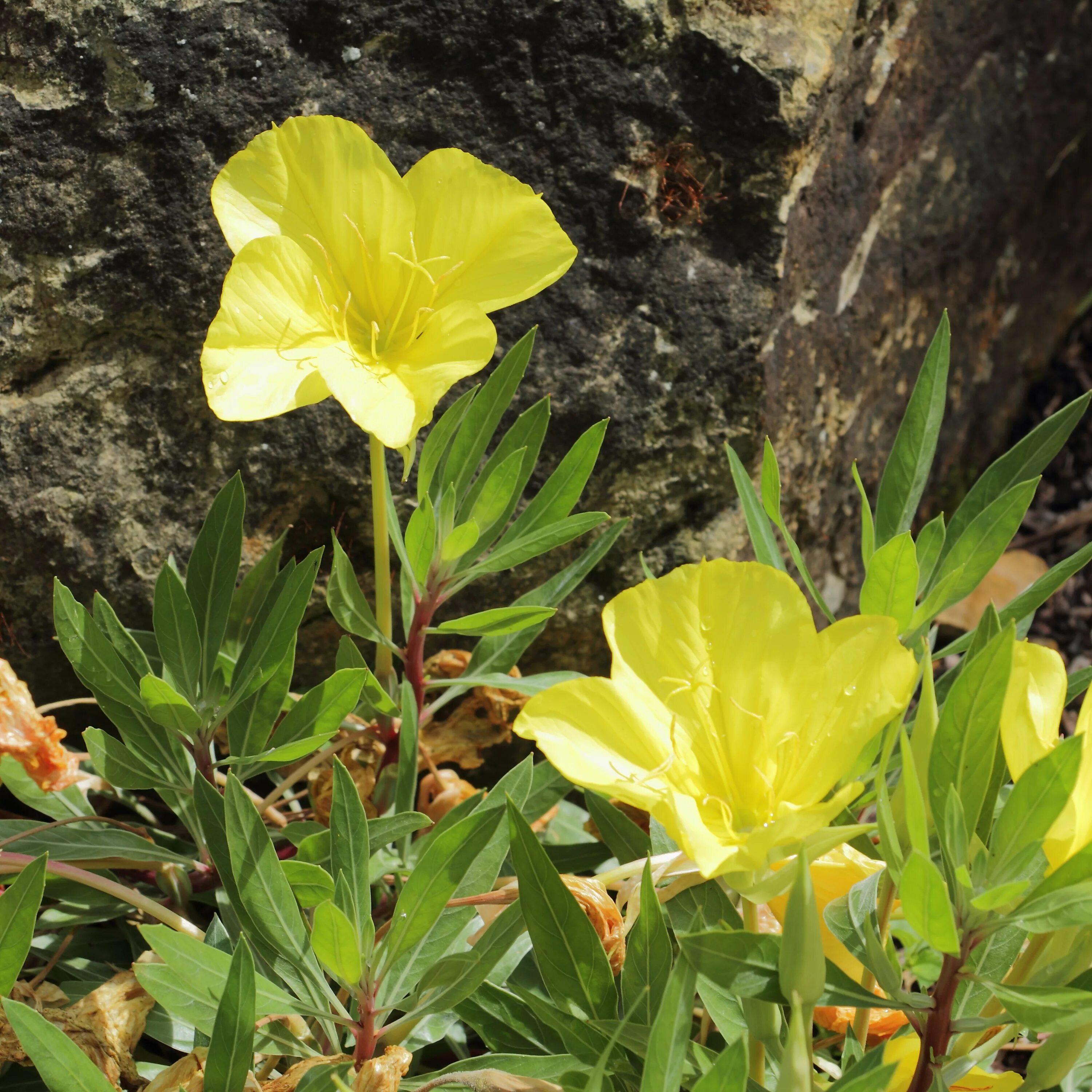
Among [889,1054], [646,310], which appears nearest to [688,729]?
[889,1054]

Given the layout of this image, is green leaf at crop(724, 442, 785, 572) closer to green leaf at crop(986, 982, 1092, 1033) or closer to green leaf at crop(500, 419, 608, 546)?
green leaf at crop(500, 419, 608, 546)

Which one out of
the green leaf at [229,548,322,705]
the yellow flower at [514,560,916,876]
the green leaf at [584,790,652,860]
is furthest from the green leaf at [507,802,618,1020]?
the green leaf at [229,548,322,705]

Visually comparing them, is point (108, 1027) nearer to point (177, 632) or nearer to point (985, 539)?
point (177, 632)

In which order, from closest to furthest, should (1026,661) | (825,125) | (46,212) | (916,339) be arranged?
(1026,661) < (46,212) < (825,125) < (916,339)

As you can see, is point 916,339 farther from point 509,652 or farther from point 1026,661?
point 1026,661

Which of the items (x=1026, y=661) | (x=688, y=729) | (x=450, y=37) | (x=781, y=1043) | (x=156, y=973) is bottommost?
(x=156, y=973)

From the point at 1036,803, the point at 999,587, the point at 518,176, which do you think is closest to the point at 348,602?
the point at 518,176

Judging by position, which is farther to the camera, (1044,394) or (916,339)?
(1044,394)
